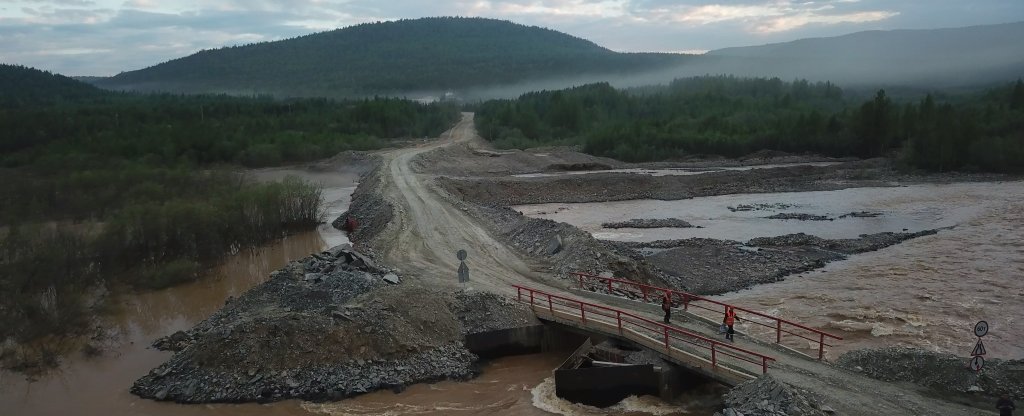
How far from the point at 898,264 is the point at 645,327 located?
1702 centimetres

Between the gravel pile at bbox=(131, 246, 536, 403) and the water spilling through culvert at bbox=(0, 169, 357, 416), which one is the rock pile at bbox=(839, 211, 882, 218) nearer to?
the gravel pile at bbox=(131, 246, 536, 403)

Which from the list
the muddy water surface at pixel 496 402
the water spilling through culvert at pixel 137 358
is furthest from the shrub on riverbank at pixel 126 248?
the muddy water surface at pixel 496 402

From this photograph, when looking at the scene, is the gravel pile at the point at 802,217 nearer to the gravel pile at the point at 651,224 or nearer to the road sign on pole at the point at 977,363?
the gravel pile at the point at 651,224

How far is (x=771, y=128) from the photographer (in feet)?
276

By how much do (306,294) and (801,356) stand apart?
564 inches

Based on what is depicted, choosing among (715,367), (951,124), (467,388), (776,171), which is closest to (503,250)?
(467,388)

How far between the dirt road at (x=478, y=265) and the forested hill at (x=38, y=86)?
12441cm

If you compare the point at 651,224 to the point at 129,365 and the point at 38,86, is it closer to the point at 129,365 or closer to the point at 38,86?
the point at 129,365

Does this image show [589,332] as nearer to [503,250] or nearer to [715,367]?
[715,367]

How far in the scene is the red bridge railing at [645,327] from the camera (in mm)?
16141

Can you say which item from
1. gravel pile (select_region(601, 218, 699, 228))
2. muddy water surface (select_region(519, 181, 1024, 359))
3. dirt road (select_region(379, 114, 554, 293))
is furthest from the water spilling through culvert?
gravel pile (select_region(601, 218, 699, 228))

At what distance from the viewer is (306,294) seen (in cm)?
2164

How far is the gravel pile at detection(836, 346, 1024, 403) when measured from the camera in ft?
47.9

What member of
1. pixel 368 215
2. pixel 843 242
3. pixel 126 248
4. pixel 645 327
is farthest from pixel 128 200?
pixel 843 242
